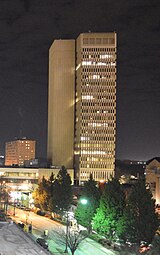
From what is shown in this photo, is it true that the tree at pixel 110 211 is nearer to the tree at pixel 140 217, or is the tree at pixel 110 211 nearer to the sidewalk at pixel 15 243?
the tree at pixel 140 217

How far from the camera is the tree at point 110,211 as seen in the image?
43.5 m

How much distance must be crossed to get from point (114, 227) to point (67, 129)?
9792 centimetres

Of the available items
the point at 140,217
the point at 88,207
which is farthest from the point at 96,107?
the point at 140,217

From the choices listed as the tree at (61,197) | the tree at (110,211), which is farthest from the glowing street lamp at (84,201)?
the tree at (61,197)

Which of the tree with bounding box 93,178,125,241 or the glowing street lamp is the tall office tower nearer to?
the glowing street lamp

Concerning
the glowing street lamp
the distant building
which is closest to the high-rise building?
the distant building

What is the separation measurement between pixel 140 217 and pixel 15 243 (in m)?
12.6

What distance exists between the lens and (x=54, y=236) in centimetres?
4766

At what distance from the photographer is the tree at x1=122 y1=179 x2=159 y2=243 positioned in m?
37.4

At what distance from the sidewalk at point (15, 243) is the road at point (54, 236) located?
209 centimetres

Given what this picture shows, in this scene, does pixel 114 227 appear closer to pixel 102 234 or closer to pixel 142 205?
pixel 102 234

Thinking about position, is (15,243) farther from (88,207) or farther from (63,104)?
(63,104)

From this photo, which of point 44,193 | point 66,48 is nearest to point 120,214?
point 44,193

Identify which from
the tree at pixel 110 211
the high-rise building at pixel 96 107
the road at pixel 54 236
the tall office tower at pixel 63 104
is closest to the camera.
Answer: the road at pixel 54 236
